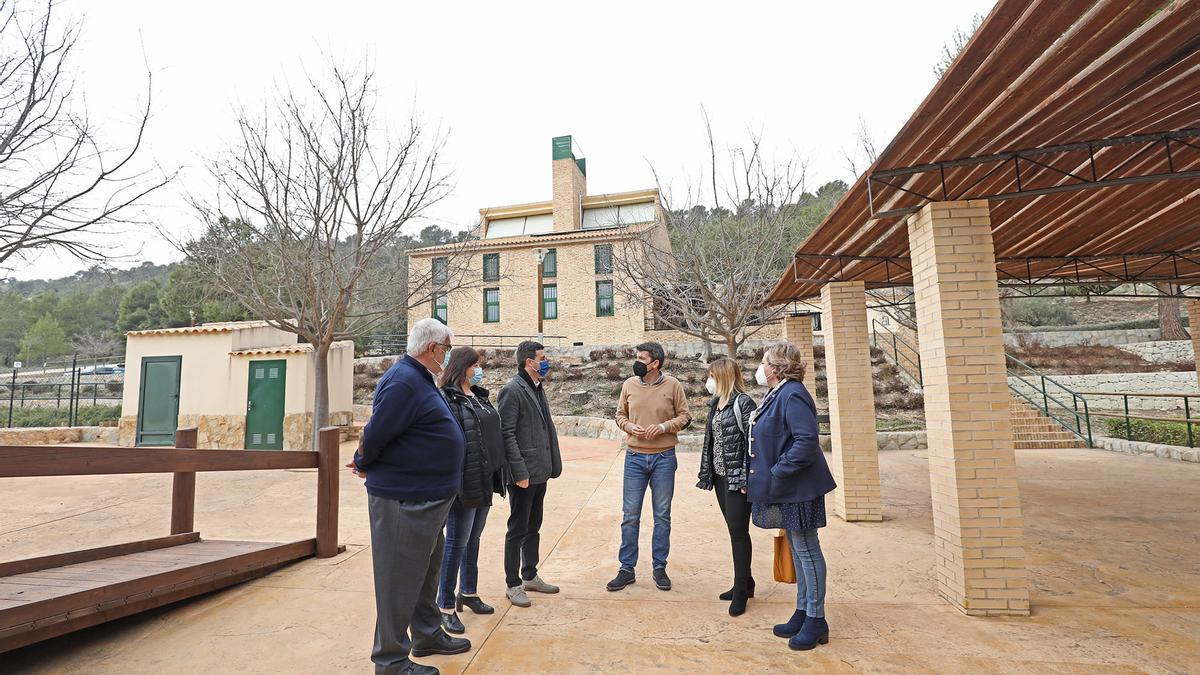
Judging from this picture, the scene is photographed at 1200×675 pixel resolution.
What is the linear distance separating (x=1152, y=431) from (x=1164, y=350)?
33.2 feet

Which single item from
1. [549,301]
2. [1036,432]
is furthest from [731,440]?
[549,301]

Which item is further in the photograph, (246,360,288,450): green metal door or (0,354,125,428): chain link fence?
(0,354,125,428): chain link fence

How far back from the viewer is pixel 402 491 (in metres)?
2.75

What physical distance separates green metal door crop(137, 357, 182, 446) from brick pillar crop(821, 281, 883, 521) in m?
14.2

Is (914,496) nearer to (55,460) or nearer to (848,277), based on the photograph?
(848,277)

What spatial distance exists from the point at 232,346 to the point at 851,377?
43.3ft

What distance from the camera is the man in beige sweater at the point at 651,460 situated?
4.25m

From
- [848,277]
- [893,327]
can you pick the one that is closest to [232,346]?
[848,277]

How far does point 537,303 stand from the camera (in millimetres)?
24906

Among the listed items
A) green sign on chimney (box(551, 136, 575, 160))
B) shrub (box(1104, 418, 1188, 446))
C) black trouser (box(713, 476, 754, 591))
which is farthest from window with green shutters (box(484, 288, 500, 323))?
black trouser (box(713, 476, 754, 591))

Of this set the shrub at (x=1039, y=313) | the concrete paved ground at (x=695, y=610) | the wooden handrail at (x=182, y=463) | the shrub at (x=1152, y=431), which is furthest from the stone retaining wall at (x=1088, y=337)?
the wooden handrail at (x=182, y=463)

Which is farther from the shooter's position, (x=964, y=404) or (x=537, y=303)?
(x=537, y=303)

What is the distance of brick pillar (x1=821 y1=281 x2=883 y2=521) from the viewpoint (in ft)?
20.8

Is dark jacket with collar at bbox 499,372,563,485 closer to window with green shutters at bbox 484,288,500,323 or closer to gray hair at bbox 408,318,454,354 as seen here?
gray hair at bbox 408,318,454,354
